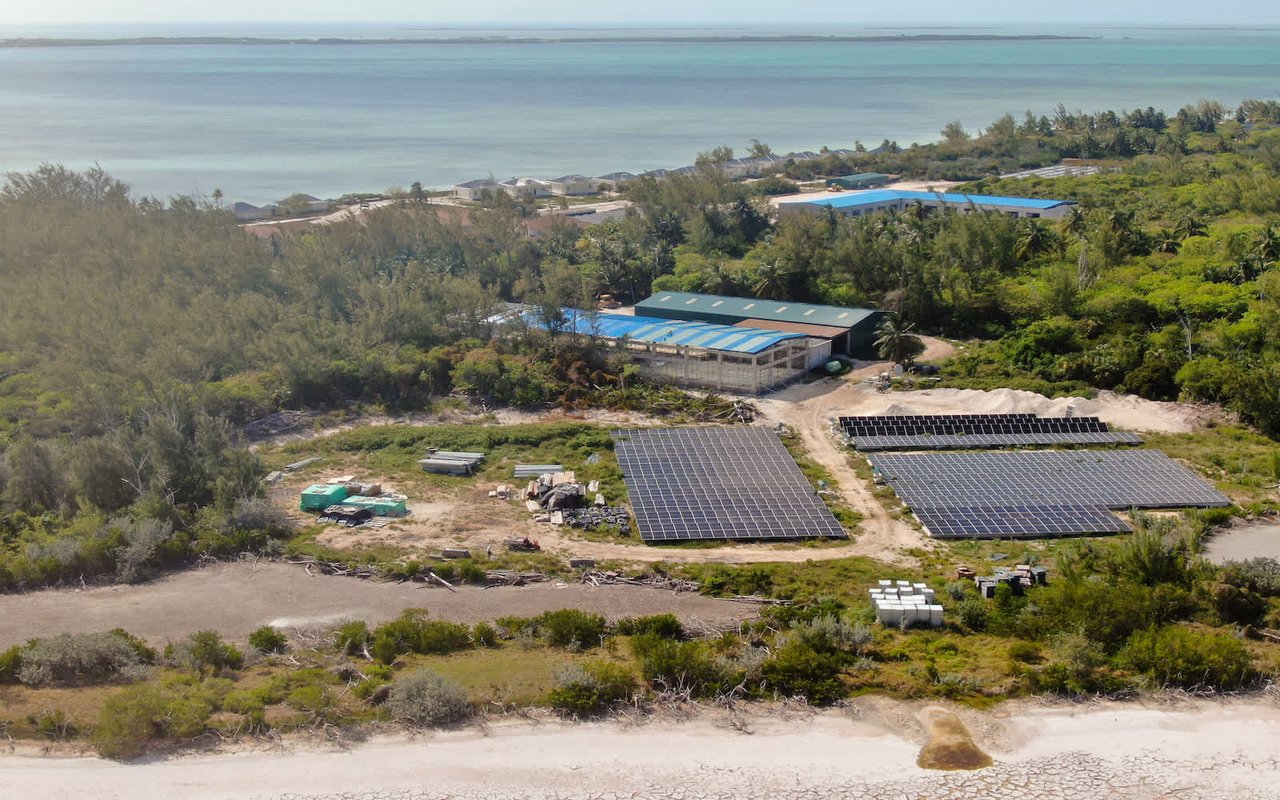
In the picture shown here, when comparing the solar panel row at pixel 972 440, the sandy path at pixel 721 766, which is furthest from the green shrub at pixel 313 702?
the solar panel row at pixel 972 440

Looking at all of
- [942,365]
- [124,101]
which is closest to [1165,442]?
[942,365]

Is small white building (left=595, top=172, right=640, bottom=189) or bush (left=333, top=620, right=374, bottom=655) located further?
small white building (left=595, top=172, right=640, bottom=189)

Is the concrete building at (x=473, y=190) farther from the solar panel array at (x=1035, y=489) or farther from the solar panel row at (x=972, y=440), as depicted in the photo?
the solar panel array at (x=1035, y=489)

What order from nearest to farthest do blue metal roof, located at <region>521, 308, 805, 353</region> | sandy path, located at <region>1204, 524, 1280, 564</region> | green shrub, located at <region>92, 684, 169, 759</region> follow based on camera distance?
green shrub, located at <region>92, 684, 169, 759</region>, sandy path, located at <region>1204, 524, 1280, 564</region>, blue metal roof, located at <region>521, 308, 805, 353</region>

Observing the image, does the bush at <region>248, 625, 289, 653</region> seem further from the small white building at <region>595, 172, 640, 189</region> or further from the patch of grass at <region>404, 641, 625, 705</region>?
the small white building at <region>595, 172, 640, 189</region>

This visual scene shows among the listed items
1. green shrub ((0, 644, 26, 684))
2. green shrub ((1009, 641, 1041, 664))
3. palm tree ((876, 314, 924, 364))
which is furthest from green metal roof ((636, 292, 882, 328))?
green shrub ((0, 644, 26, 684))

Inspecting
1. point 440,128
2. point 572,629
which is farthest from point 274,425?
point 440,128

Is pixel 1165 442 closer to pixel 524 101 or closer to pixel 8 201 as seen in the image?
pixel 8 201
